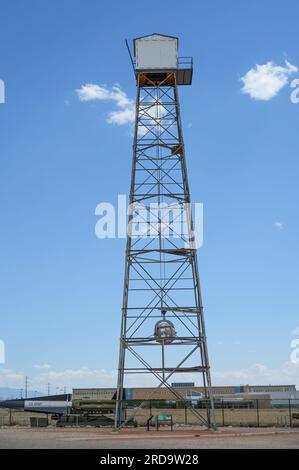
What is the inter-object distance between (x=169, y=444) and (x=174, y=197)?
52.9 ft

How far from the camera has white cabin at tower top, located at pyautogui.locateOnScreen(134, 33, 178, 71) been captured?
36156 mm

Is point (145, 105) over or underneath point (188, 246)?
over

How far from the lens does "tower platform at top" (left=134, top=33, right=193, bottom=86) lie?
3600 cm

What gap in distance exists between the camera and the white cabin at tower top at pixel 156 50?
3616cm

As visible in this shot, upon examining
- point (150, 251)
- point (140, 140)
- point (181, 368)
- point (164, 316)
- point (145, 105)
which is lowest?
point (181, 368)

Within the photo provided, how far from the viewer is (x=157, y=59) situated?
119 ft

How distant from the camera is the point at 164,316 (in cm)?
3306

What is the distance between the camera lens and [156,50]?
36.3m

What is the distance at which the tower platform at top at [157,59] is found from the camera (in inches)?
1417

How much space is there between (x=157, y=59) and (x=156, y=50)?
63cm

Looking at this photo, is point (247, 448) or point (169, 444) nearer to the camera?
point (247, 448)
